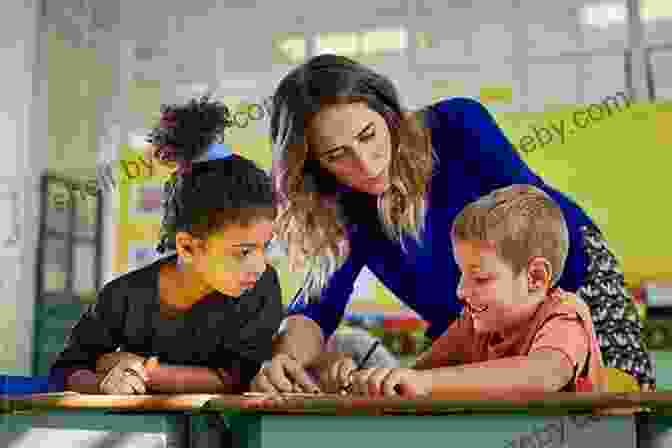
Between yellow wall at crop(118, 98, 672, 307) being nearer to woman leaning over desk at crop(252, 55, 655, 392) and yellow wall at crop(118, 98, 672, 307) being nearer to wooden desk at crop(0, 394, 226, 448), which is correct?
woman leaning over desk at crop(252, 55, 655, 392)

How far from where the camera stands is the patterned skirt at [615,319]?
2.55 metres

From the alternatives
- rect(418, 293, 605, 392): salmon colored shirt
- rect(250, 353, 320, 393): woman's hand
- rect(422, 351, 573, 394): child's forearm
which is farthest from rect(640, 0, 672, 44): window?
rect(250, 353, 320, 393): woman's hand

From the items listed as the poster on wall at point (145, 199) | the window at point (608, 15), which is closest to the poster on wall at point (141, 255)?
the poster on wall at point (145, 199)

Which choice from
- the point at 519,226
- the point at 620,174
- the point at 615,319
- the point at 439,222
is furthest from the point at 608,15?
the point at 615,319

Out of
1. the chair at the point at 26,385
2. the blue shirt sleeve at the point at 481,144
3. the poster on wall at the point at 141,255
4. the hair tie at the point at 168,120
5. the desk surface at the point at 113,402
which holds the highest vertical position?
the hair tie at the point at 168,120

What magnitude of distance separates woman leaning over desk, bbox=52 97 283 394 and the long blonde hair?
0.29 ft

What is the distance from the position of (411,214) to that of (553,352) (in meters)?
0.61

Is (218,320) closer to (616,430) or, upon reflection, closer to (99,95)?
(99,95)

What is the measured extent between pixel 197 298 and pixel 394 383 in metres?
0.70

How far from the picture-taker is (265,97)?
275cm

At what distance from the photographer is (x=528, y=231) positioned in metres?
2.58

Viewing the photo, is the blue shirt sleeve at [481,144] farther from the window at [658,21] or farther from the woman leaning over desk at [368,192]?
the window at [658,21]

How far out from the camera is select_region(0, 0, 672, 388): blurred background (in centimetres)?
262

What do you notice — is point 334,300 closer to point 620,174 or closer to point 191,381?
point 191,381
